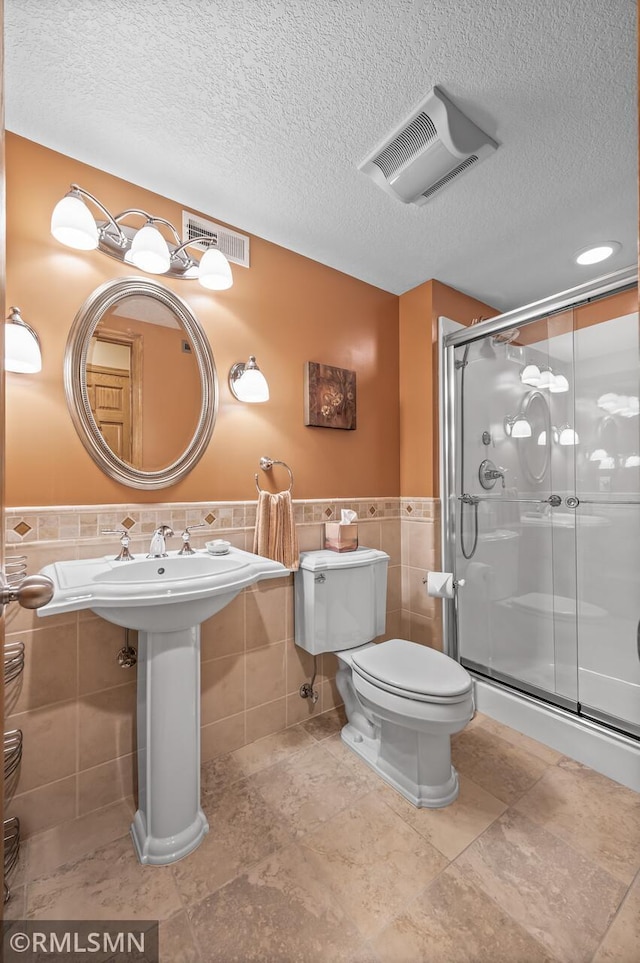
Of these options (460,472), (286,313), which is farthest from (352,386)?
(460,472)

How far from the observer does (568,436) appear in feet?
6.54

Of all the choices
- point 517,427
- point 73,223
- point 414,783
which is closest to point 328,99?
point 73,223

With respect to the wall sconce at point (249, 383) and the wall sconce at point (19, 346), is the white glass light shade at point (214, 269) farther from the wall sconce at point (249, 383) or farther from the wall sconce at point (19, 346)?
the wall sconce at point (19, 346)

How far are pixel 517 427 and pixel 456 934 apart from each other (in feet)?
6.31

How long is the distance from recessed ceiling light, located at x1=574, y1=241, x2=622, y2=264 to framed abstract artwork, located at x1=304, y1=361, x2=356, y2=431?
130cm

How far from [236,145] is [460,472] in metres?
1.80

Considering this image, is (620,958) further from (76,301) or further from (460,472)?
(76,301)

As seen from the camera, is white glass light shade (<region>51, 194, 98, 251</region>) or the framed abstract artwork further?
the framed abstract artwork

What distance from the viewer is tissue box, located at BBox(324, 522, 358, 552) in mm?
2059

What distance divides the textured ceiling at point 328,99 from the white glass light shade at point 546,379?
2.12ft

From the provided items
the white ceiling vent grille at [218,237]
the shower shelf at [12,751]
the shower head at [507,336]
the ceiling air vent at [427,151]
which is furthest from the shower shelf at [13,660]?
the shower head at [507,336]

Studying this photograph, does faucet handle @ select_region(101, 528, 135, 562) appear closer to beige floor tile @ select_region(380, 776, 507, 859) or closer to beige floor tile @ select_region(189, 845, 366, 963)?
beige floor tile @ select_region(189, 845, 366, 963)

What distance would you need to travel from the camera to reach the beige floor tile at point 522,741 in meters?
1.83

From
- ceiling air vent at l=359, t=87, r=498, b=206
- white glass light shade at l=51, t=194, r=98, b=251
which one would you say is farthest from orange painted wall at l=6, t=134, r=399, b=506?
ceiling air vent at l=359, t=87, r=498, b=206
